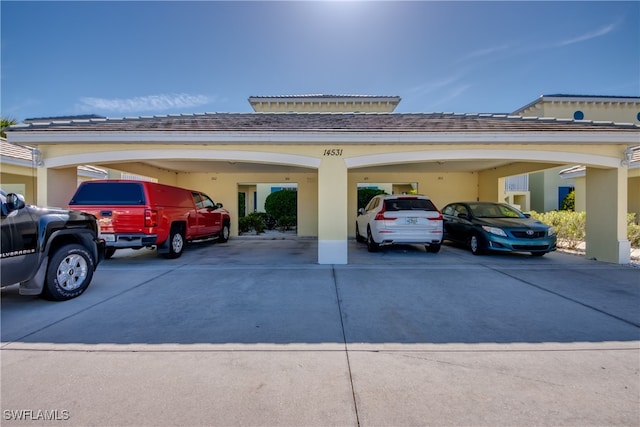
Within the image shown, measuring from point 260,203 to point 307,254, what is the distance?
13972 mm

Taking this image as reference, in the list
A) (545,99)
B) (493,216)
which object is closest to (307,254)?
(493,216)

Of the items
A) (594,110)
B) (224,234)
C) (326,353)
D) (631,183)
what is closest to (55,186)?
(224,234)

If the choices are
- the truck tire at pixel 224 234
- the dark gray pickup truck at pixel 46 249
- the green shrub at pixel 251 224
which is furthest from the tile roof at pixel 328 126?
the green shrub at pixel 251 224

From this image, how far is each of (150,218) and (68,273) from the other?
104 inches

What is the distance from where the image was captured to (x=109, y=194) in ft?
25.0

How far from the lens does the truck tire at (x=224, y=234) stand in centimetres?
1259

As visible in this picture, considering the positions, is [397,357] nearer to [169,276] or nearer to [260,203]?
[169,276]

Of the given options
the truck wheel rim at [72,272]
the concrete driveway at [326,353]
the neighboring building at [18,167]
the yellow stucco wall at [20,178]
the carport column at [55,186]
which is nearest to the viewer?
the concrete driveway at [326,353]

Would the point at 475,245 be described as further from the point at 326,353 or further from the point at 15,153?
A: the point at 15,153

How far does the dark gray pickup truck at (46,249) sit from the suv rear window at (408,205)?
6.73m

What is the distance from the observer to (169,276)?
666cm

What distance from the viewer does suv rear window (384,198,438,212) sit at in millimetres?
9023

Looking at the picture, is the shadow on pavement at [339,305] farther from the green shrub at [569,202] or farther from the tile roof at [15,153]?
the green shrub at [569,202]

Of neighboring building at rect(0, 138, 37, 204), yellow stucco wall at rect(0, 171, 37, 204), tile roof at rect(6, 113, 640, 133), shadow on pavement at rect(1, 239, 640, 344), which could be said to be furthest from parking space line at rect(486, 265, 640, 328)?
yellow stucco wall at rect(0, 171, 37, 204)
